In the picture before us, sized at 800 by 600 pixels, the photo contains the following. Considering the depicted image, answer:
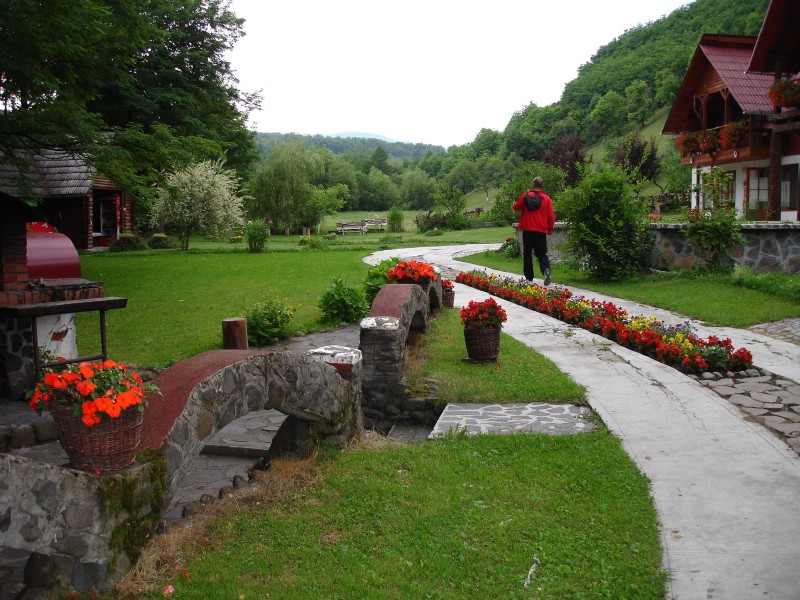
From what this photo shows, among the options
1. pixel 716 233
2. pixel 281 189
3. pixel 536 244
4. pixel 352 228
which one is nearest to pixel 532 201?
pixel 536 244

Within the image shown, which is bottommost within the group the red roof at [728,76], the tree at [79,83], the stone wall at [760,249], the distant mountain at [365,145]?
the stone wall at [760,249]

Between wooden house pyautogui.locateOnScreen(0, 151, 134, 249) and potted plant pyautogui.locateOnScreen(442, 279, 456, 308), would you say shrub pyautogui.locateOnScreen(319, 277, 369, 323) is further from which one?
wooden house pyautogui.locateOnScreen(0, 151, 134, 249)

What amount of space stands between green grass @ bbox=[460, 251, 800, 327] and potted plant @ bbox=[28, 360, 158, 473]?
27.9ft

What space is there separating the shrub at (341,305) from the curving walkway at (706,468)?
3.53m

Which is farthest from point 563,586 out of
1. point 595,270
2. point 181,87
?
point 181,87

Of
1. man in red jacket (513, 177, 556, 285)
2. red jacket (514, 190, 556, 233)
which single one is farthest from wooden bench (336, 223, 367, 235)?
red jacket (514, 190, 556, 233)

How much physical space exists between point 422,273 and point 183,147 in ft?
26.2

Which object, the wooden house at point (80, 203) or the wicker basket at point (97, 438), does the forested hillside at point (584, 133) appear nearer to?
the wooden house at point (80, 203)

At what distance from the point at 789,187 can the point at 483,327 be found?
1912 cm

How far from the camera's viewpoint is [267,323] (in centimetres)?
959

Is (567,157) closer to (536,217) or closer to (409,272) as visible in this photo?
(536,217)

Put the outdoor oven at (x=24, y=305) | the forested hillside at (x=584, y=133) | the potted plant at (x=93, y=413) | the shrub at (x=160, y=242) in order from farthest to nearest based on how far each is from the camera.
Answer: the forested hillside at (x=584, y=133) → the shrub at (x=160, y=242) → the outdoor oven at (x=24, y=305) → the potted plant at (x=93, y=413)

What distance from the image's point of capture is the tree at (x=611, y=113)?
192 feet

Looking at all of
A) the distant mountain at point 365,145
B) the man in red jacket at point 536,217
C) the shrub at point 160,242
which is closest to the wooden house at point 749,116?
the man in red jacket at point 536,217
